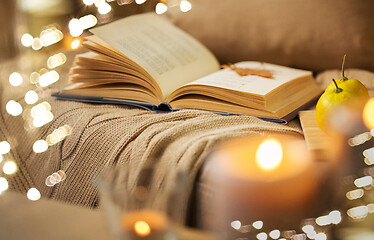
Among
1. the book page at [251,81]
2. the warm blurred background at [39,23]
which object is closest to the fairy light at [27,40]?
the warm blurred background at [39,23]

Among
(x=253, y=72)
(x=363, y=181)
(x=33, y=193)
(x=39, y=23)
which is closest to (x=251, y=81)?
(x=253, y=72)

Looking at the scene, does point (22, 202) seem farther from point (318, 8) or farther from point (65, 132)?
point (318, 8)

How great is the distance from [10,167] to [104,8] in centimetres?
138

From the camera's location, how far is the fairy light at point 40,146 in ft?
3.47

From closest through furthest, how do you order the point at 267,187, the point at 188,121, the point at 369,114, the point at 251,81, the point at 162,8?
1. the point at 267,187
2. the point at 369,114
3. the point at 188,121
4. the point at 251,81
5. the point at 162,8

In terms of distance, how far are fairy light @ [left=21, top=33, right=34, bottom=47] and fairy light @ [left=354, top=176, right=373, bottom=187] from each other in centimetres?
219

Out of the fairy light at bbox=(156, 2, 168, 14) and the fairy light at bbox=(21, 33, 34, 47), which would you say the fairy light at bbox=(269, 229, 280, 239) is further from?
the fairy light at bbox=(21, 33, 34, 47)

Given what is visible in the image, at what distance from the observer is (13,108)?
46.1 inches

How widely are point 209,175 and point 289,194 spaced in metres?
0.15

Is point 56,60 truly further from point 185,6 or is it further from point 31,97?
point 185,6

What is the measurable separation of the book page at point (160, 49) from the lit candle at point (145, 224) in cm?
58

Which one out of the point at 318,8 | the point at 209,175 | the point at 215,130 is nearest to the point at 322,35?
the point at 318,8

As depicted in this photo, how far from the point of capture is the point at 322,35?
1.27 m

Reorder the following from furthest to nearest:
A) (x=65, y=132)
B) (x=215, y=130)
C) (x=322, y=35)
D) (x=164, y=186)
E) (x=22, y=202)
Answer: (x=322, y=35)
(x=65, y=132)
(x=215, y=130)
(x=22, y=202)
(x=164, y=186)
